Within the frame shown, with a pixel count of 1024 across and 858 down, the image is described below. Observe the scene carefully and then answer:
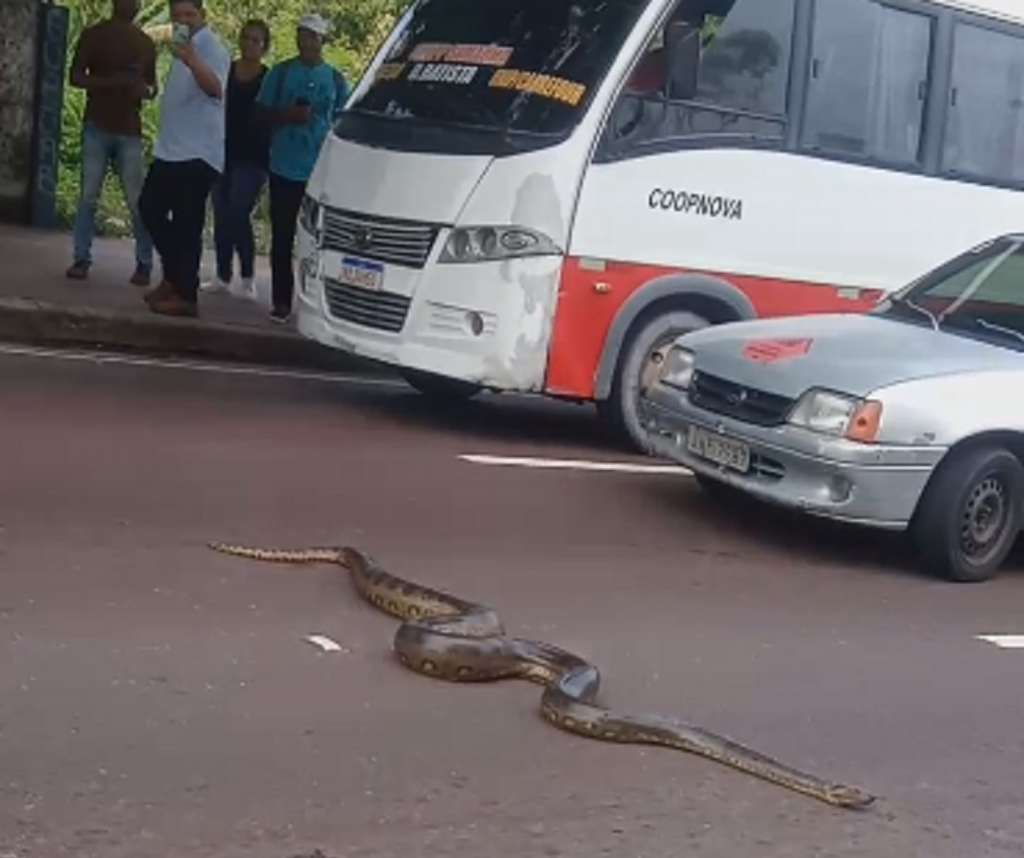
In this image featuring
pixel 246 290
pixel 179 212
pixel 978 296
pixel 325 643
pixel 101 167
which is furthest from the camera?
pixel 246 290

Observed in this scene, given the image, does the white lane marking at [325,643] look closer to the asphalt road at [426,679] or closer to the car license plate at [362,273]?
the asphalt road at [426,679]

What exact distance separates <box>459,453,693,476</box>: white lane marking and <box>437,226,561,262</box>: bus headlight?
104cm

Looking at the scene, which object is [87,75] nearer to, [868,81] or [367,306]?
[367,306]

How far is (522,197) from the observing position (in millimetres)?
10594

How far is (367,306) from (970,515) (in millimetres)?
3728

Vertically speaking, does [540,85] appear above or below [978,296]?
above

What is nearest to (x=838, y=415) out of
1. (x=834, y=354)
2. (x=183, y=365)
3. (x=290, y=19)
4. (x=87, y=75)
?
(x=834, y=354)

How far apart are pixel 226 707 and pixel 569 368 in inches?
201

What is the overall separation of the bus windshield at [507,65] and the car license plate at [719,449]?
2143mm

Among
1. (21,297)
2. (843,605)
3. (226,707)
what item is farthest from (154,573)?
(21,297)

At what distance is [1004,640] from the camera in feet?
26.3

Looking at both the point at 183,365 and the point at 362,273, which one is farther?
the point at 183,365

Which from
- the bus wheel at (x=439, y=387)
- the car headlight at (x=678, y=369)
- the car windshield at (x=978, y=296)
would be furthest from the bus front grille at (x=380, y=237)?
the car windshield at (x=978, y=296)

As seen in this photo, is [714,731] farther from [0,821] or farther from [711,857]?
[0,821]
